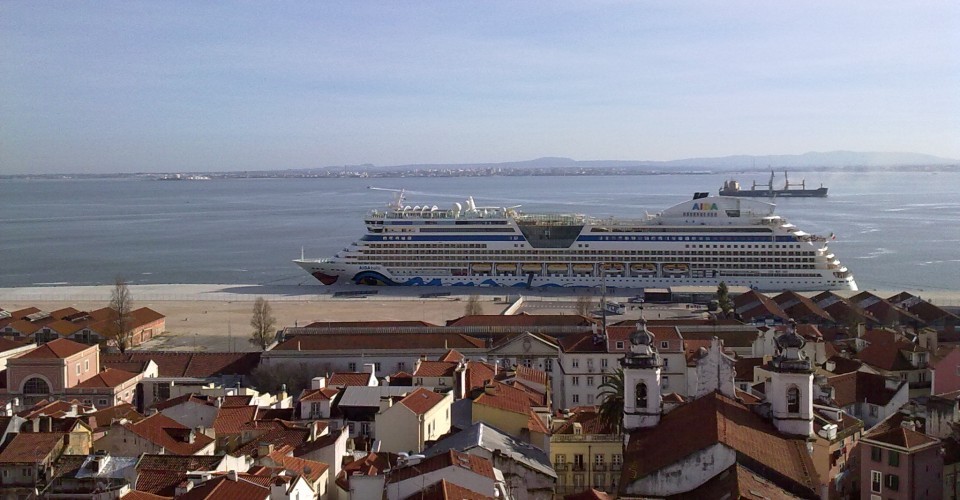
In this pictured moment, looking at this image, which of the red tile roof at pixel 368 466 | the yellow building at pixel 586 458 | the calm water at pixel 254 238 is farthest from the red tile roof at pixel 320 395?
the calm water at pixel 254 238

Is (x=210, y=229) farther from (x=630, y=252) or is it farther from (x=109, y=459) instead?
(x=109, y=459)

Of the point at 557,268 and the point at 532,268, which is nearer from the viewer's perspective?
the point at 557,268

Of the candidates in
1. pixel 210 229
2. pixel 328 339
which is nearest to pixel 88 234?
pixel 210 229

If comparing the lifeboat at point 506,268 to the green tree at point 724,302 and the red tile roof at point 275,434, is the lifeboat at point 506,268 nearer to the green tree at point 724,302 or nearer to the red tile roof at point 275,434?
the green tree at point 724,302

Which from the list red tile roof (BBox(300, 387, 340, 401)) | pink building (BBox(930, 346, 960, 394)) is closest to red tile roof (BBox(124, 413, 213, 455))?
red tile roof (BBox(300, 387, 340, 401))

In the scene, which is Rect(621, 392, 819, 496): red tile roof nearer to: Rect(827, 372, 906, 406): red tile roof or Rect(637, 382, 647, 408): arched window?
Rect(637, 382, 647, 408): arched window

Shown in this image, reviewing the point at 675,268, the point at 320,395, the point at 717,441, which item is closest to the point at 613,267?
the point at 675,268

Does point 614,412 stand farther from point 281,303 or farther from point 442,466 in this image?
point 281,303
